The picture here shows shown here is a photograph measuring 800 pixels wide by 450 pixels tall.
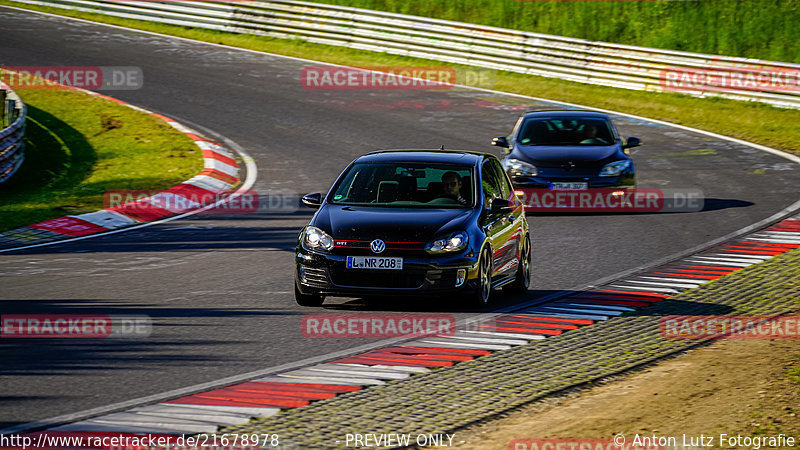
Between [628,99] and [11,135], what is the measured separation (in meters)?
15.8

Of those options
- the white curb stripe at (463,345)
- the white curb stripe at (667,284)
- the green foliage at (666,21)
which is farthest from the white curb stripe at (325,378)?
the green foliage at (666,21)

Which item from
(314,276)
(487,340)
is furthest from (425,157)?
(487,340)

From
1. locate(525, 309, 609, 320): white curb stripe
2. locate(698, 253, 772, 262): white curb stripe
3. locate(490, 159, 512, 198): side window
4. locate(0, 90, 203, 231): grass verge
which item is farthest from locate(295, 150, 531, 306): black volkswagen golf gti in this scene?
locate(0, 90, 203, 231): grass verge

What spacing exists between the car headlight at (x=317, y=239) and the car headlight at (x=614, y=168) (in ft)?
25.7

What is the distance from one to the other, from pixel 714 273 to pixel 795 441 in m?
6.66

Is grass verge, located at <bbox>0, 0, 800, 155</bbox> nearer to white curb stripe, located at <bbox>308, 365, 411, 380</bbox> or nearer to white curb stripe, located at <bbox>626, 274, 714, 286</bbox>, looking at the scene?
white curb stripe, located at <bbox>626, 274, 714, 286</bbox>

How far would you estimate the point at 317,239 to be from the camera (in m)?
11.3

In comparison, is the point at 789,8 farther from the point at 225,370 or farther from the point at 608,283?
the point at 225,370

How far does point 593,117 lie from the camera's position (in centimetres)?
1950

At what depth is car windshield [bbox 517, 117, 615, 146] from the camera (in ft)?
62.9

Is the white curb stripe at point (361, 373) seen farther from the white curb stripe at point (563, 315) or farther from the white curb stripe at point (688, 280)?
the white curb stripe at point (688, 280)

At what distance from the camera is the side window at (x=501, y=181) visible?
510 inches

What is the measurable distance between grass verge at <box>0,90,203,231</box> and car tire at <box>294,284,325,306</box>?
7084 millimetres

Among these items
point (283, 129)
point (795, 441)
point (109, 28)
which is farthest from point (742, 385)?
point (109, 28)
